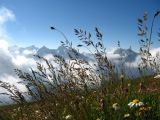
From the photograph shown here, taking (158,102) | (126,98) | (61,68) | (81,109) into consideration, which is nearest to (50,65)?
(61,68)

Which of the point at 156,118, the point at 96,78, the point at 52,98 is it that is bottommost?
the point at 156,118

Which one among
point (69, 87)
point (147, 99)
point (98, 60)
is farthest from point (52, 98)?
point (147, 99)

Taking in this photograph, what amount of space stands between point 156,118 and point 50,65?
1.64m

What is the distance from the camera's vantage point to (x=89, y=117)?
4.47 m

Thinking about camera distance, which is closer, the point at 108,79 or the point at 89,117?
the point at 89,117

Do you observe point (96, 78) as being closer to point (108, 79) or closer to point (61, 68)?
point (108, 79)

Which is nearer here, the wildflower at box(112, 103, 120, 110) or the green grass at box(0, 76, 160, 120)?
the green grass at box(0, 76, 160, 120)

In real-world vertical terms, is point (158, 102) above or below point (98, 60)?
below

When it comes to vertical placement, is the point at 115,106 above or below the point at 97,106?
below

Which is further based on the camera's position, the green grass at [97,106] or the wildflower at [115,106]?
the wildflower at [115,106]

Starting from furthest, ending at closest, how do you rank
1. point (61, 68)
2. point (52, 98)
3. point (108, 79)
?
point (108, 79) < point (61, 68) < point (52, 98)

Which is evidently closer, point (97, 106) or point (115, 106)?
point (115, 106)

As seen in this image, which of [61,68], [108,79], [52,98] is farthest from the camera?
[108,79]

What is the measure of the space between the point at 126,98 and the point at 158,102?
20.5 inches
